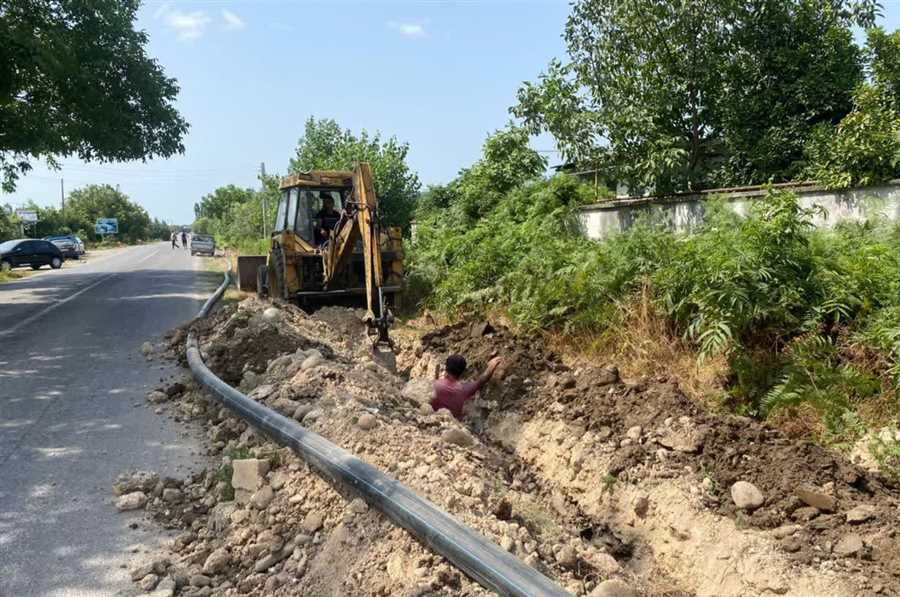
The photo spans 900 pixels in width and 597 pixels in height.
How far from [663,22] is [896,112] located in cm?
402

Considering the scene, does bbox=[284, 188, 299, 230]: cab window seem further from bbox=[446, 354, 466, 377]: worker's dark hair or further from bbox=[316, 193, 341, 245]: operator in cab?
bbox=[446, 354, 466, 377]: worker's dark hair

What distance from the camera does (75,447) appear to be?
6184 millimetres

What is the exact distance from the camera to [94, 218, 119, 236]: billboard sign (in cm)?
8594

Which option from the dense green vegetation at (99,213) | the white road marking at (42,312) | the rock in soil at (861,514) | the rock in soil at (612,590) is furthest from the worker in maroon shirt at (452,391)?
the dense green vegetation at (99,213)

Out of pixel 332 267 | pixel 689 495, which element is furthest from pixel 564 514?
pixel 332 267

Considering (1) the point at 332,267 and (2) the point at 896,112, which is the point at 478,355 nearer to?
(1) the point at 332,267

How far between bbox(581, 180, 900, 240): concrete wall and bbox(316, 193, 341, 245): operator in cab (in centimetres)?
505

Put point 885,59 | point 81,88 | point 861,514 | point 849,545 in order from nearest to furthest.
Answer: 1. point 849,545
2. point 861,514
3. point 885,59
4. point 81,88

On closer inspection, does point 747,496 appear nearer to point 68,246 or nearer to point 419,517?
point 419,517

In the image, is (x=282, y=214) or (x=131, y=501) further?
(x=282, y=214)

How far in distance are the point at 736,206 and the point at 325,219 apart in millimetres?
7517

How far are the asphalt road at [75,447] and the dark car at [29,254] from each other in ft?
76.0

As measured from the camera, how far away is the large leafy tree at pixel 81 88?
50.6ft

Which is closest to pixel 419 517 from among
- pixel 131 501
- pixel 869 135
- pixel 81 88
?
pixel 131 501
